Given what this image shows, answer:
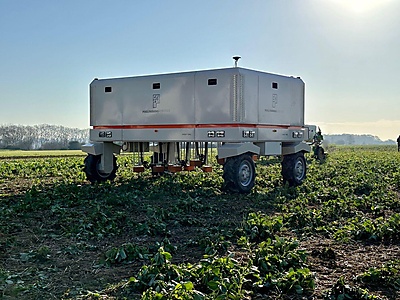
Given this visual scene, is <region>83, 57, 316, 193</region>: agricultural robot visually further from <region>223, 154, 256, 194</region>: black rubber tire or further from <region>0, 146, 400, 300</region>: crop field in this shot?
<region>0, 146, 400, 300</region>: crop field

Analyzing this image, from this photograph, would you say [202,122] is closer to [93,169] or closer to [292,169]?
[292,169]

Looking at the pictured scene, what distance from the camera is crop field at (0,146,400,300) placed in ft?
17.9

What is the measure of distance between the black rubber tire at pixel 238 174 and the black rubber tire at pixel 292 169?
268cm

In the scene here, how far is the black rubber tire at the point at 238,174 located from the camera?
44.9ft

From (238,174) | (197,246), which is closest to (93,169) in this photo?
(238,174)

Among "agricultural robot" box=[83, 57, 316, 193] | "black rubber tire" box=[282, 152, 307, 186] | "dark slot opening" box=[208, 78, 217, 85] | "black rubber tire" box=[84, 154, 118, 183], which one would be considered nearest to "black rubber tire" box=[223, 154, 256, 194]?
"agricultural robot" box=[83, 57, 316, 193]

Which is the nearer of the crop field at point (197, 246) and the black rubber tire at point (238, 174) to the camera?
the crop field at point (197, 246)

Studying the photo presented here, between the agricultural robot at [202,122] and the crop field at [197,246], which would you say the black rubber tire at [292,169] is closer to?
the agricultural robot at [202,122]

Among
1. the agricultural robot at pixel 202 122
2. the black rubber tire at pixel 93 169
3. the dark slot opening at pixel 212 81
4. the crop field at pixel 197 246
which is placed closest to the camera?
the crop field at pixel 197 246

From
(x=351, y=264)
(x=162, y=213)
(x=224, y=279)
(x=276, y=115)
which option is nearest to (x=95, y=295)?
(x=224, y=279)

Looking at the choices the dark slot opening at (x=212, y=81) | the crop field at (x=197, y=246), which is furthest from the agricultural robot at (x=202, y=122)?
the crop field at (x=197, y=246)

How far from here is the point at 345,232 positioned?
8.51 metres

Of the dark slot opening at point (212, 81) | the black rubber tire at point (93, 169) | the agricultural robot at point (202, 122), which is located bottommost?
the black rubber tire at point (93, 169)

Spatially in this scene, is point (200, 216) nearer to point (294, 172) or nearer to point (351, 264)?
point (351, 264)
